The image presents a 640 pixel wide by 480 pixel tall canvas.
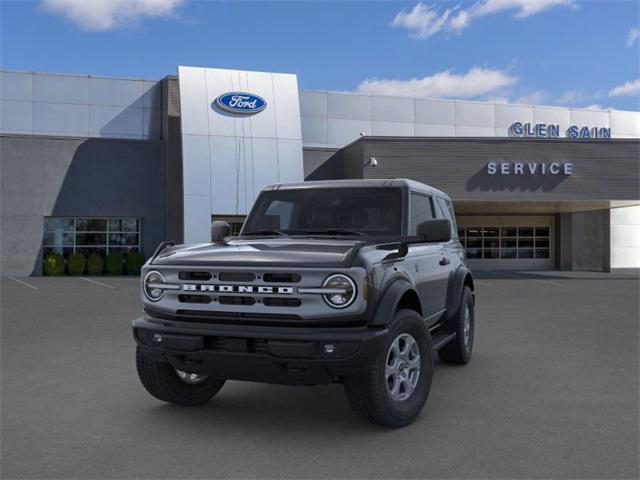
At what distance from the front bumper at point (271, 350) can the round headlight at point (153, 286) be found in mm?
325

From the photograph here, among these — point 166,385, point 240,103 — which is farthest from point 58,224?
point 166,385

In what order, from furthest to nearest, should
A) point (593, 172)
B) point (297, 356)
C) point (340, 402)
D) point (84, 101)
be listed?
point (84, 101) < point (593, 172) < point (340, 402) < point (297, 356)

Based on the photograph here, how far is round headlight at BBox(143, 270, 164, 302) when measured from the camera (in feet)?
15.3

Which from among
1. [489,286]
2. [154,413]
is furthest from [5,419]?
[489,286]

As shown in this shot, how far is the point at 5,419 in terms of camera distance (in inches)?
191

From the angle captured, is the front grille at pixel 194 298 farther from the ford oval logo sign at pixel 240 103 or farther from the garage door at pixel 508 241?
the garage door at pixel 508 241

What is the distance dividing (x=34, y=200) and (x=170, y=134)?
6145mm

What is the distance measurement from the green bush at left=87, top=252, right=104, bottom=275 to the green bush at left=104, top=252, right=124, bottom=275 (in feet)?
0.83

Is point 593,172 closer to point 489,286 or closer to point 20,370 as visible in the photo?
point 489,286

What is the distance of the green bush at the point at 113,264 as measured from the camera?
24906mm

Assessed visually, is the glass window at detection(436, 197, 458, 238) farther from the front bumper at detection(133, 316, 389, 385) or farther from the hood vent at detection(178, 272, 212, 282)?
the hood vent at detection(178, 272, 212, 282)

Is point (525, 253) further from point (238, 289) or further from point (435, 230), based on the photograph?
point (238, 289)

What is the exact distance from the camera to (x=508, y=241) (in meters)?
30.9

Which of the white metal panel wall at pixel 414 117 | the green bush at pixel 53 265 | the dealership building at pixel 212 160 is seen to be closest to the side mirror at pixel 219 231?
the dealership building at pixel 212 160
